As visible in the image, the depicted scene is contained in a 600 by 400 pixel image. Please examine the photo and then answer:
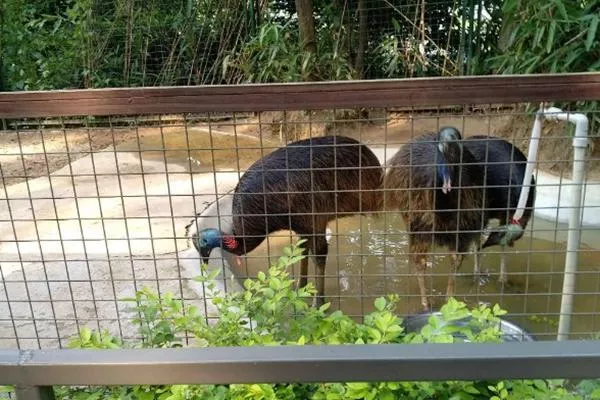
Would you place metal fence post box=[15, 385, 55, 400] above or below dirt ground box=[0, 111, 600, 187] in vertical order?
above

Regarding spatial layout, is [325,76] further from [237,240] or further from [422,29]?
[237,240]

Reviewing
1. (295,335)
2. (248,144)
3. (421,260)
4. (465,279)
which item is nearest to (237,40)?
(248,144)

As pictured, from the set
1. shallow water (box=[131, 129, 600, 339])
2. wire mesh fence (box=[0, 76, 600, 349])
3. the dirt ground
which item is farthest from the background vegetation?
shallow water (box=[131, 129, 600, 339])

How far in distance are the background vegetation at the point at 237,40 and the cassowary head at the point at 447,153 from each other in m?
4.37

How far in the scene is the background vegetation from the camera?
7492 millimetres

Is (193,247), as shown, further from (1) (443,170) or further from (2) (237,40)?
(2) (237,40)

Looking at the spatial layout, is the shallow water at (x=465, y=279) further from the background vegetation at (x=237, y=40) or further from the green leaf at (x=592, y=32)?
the background vegetation at (x=237, y=40)

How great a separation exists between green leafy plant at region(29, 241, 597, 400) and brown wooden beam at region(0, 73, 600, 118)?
448 millimetres

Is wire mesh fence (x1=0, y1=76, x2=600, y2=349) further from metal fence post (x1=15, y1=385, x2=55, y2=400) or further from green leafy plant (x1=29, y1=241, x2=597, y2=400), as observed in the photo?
metal fence post (x1=15, y1=385, x2=55, y2=400)

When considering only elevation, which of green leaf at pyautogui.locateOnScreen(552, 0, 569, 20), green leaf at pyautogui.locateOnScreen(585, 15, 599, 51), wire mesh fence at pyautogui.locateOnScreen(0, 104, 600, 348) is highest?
green leaf at pyautogui.locateOnScreen(552, 0, 569, 20)

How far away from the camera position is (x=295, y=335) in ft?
5.37

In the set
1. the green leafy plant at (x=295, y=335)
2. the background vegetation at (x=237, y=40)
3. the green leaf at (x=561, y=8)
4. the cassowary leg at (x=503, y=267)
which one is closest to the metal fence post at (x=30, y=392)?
the green leafy plant at (x=295, y=335)

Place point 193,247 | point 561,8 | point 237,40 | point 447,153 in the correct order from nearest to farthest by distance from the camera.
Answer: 1. point 447,153
2. point 193,247
3. point 561,8
4. point 237,40

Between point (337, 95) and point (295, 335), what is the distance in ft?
2.22
